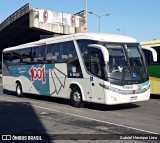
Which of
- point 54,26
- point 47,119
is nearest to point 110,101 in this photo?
point 47,119

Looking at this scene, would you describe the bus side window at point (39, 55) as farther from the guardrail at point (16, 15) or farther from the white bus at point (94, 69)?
the guardrail at point (16, 15)

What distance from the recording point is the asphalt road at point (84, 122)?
8.91 metres

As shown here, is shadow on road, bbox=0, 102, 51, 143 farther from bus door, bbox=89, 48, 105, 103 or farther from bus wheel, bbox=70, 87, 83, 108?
bus door, bbox=89, 48, 105, 103

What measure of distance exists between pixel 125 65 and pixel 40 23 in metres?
37.6

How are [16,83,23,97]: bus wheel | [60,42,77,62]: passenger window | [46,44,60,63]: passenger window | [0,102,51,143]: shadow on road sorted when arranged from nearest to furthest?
[0,102,51,143]: shadow on road
[60,42,77,62]: passenger window
[46,44,60,63]: passenger window
[16,83,23,97]: bus wheel

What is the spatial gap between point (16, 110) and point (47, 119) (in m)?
2.77

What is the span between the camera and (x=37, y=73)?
18156 mm

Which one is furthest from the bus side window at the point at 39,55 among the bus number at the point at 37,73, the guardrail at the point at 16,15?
the guardrail at the point at 16,15

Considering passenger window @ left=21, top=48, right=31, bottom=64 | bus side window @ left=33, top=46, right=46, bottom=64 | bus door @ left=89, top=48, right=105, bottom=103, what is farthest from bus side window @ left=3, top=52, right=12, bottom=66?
bus door @ left=89, top=48, right=105, bottom=103

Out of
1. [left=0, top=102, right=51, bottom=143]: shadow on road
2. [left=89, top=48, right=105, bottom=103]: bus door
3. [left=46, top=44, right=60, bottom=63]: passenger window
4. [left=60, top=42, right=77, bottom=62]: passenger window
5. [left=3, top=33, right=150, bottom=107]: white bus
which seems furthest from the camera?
[left=46, top=44, right=60, bottom=63]: passenger window

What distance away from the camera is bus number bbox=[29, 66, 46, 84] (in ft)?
57.6

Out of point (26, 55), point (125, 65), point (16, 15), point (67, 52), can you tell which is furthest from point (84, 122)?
point (16, 15)

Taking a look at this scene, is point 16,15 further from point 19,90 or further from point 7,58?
point 19,90

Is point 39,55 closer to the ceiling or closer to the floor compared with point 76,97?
closer to the ceiling
